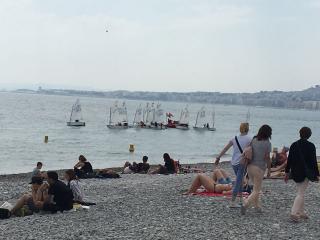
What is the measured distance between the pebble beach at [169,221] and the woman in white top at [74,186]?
0.48m

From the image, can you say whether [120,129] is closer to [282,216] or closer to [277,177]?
[277,177]

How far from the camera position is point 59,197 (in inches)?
465

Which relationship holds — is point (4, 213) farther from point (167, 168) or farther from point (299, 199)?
point (167, 168)

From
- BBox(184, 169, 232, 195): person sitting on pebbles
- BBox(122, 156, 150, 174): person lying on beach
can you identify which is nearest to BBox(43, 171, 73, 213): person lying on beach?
BBox(184, 169, 232, 195): person sitting on pebbles

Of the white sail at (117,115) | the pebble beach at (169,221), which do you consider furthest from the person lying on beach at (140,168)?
the white sail at (117,115)

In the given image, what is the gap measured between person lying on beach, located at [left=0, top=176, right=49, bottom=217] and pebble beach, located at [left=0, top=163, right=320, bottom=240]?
0.32 m

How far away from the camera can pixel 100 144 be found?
61.0m

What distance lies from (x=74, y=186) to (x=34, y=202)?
38.0 inches

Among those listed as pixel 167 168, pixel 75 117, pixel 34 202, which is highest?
pixel 34 202

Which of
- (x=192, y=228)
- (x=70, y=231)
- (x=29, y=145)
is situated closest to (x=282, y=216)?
(x=192, y=228)

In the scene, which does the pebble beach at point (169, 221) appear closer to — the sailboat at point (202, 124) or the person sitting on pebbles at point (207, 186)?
the person sitting on pebbles at point (207, 186)

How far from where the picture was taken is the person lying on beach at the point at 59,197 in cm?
1162

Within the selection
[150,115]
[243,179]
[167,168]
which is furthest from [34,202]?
[150,115]

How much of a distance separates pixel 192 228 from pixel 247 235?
38.2 inches
